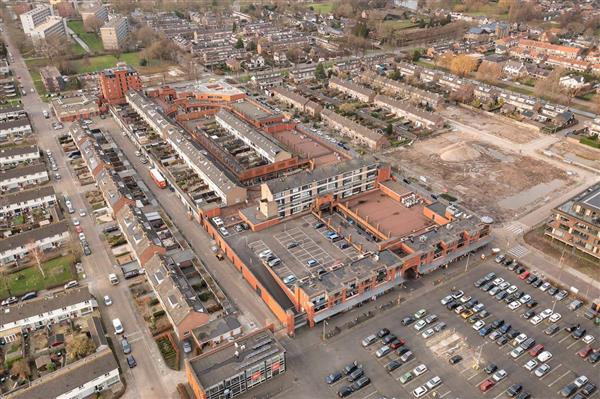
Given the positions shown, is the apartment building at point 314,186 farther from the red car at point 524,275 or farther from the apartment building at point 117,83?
the apartment building at point 117,83

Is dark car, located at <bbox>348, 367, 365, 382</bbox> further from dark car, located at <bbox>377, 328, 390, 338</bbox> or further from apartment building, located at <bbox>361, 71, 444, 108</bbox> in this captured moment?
apartment building, located at <bbox>361, 71, 444, 108</bbox>

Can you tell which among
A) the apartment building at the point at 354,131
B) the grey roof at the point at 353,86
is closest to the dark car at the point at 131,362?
the apartment building at the point at 354,131

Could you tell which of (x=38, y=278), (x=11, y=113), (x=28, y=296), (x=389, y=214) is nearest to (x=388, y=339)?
(x=389, y=214)

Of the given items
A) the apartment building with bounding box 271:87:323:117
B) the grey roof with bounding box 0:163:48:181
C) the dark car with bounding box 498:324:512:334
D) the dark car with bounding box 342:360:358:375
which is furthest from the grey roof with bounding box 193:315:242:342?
the apartment building with bounding box 271:87:323:117

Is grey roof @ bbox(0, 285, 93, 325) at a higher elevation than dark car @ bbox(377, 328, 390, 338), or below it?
higher

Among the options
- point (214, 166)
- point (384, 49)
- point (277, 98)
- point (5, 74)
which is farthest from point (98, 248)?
point (384, 49)
